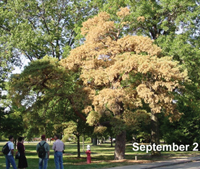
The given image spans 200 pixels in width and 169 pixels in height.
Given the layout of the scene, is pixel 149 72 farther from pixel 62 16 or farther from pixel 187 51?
pixel 62 16

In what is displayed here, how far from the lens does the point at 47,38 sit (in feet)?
93.2

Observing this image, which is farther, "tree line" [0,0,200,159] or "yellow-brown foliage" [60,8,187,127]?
"tree line" [0,0,200,159]

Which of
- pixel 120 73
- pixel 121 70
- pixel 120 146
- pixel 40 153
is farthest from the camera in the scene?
pixel 120 146

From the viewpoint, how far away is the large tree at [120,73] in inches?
726

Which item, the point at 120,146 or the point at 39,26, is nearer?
the point at 120,146

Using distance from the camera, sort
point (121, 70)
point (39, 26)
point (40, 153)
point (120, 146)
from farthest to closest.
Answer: point (39, 26) → point (120, 146) → point (121, 70) → point (40, 153)

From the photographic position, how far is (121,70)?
19016 millimetres

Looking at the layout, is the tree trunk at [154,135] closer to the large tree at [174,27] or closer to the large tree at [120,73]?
the large tree at [174,27]

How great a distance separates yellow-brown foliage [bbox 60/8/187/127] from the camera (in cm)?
1838

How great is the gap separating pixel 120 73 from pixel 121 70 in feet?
4.18

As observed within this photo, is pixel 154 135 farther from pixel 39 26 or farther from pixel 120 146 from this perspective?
pixel 39 26

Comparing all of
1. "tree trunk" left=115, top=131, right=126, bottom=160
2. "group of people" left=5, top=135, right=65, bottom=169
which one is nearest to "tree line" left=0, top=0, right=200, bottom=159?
"tree trunk" left=115, top=131, right=126, bottom=160

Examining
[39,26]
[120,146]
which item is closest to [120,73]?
[120,146]

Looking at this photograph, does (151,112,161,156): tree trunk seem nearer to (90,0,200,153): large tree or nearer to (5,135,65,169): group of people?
(90,0,200,153): large tree
